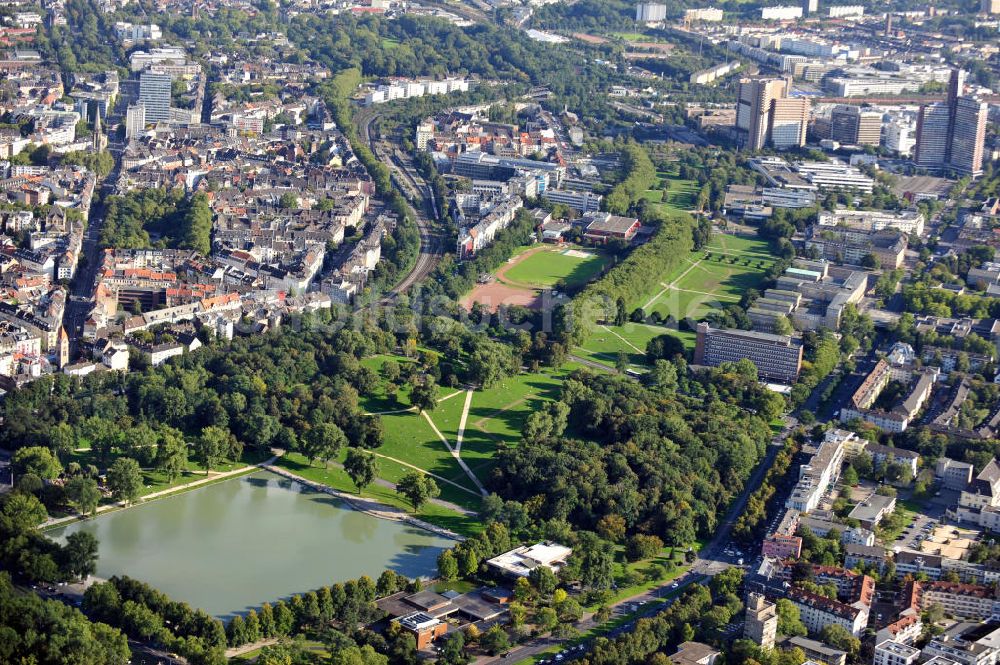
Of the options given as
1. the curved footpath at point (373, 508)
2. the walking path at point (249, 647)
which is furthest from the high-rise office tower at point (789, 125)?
the walking path at point (249, 647)

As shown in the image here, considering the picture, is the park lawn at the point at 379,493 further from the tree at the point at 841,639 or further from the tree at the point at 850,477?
the tree at the point at 850,477

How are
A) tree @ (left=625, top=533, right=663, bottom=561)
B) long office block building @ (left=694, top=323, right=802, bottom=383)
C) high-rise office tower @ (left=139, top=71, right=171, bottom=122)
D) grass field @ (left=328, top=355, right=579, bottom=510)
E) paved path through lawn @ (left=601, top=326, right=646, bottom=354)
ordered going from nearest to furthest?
tree @ (left=625, top=533, right=663, bottom=561), grass field @ (left=328, top=355, right=579, bottom=510), long office block building @ (left=694, top=323, right=802, bottom=383), paved path through lawn @ (left=601, top=326, right=646, bottom=354), high-rise office tower @ (left=139, top=71, right=171, bottom=122)

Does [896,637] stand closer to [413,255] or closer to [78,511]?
[78,511]

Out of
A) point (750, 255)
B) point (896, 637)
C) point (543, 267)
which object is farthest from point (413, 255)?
point (896, 637)

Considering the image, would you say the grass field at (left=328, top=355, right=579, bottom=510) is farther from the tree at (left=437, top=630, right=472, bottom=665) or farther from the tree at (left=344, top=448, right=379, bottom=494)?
the tree at (left=437, top=630, right=472, bottom=665)

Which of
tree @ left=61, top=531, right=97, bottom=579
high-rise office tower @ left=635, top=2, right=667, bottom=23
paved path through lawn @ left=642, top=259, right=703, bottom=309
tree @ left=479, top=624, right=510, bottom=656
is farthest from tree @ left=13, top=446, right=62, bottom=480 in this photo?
high-rise office tower @ left=635, top=2, right=667, bottom=23

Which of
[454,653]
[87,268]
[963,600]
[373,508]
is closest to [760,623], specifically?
[963,600]

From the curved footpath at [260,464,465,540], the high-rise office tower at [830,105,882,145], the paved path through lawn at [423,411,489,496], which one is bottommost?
the curved footpath at [260,464,465,540]

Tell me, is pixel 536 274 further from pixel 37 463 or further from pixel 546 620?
pixel 546 620
